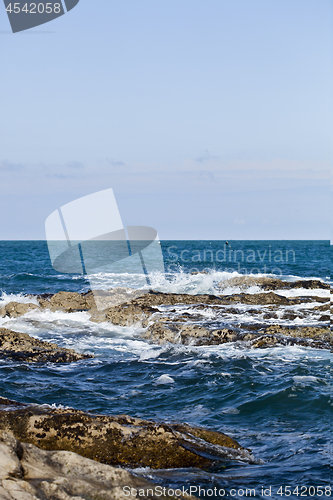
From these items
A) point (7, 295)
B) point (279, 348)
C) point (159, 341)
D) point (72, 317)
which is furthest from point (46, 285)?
point (279, 348)

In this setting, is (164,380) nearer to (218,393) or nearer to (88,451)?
(218,393)

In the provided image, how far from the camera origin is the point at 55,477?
145 inches

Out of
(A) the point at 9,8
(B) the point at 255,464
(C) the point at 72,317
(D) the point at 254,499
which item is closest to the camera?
(D) the point at 254,499

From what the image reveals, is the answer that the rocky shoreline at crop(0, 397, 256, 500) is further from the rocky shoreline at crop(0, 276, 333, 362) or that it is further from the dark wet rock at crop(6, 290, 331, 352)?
the dark wet rock at crop(6, 290, 331, 352)

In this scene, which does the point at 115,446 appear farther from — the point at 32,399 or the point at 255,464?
the point at 32,399

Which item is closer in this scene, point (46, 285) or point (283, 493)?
point (283, 493)

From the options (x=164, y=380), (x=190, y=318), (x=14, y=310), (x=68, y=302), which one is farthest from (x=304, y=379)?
(x=68, y=302)

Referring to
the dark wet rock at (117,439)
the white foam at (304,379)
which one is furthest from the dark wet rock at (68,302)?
the dark wet rock at (117,439)

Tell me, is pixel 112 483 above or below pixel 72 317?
above

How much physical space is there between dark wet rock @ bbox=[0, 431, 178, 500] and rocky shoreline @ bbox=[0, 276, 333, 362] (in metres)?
6.79

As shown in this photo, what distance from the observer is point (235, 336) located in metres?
12.7

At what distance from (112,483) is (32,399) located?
458 cm

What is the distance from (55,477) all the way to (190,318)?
1150cm

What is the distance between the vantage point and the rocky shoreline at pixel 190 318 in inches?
454
